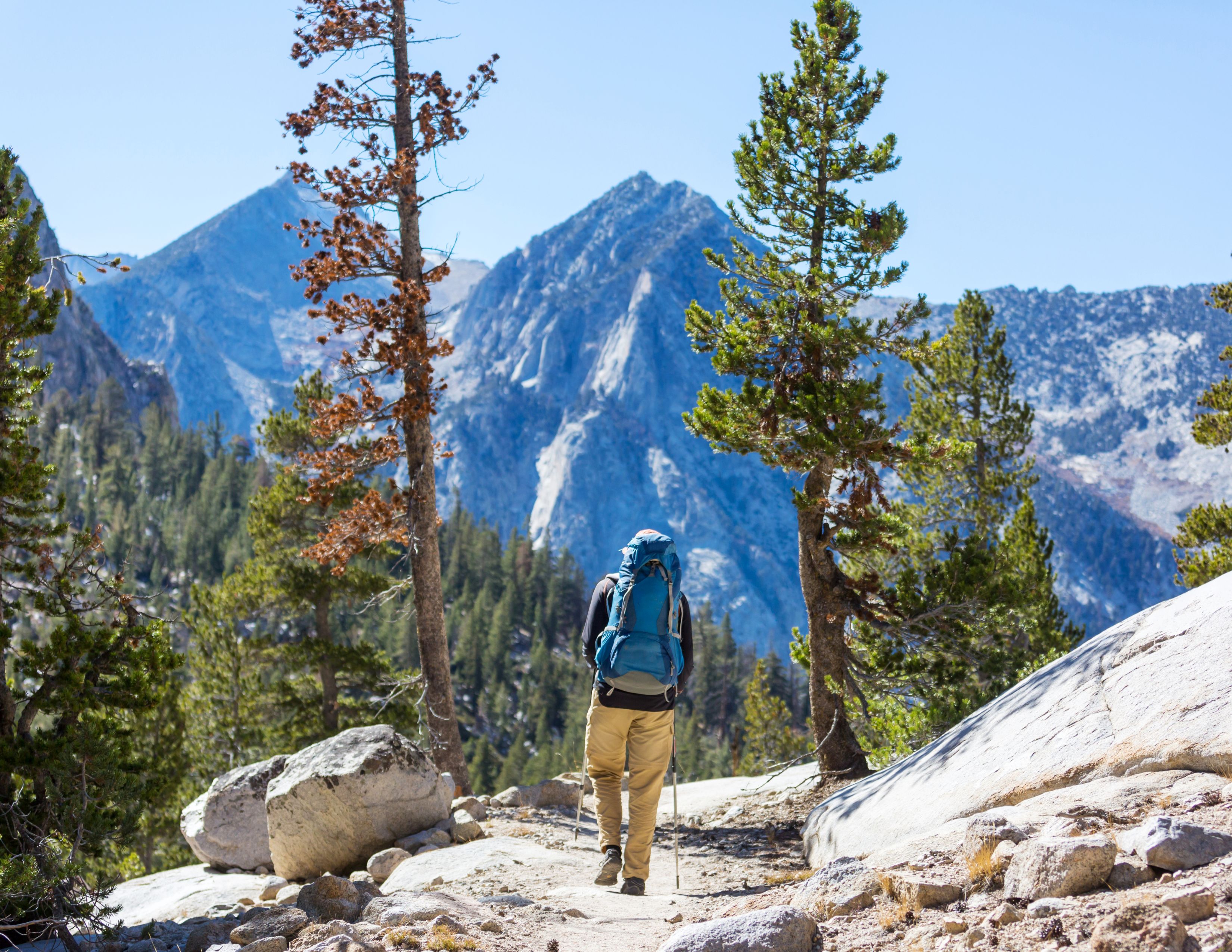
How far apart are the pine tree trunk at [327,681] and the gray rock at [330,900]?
559 inches

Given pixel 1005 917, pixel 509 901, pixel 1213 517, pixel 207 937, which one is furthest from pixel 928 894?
pixel 1213 517

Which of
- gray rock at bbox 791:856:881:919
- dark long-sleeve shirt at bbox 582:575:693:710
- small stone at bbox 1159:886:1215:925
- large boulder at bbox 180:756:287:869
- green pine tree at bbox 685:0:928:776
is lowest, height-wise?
large boulder at bbox 180:756:287:869

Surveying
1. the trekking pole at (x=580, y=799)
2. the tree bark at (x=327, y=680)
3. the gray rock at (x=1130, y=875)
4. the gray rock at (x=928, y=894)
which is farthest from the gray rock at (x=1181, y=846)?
the tree bark at (x=327, y=680)

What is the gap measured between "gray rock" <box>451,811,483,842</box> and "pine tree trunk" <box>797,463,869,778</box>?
4.12 meters

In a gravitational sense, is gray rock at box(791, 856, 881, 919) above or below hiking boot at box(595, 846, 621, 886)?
above

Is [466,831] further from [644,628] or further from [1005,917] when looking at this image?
[1005,917]

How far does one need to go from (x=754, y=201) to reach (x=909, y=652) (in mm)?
5840

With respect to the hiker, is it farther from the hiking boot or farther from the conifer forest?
the conifer forest

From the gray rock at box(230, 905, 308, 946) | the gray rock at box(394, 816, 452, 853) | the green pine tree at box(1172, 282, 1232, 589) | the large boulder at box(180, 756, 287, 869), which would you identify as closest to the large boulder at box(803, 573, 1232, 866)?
the gray rock at box(230, 905, 308, 946)

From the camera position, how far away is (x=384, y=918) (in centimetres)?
528

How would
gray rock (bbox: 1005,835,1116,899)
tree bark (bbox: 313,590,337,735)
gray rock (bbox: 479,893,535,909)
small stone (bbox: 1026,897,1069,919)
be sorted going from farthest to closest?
tree bark (bbox: 313,590,337,735) → gray rock (bbox: 479,893,535,909) → gray rock (bbox: 1005,835,1116,899) → small stone (bbox: 1026,897,1069,919)

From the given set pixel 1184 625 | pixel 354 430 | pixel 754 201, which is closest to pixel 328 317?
pixel 354 430

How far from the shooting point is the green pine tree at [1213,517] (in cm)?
1541

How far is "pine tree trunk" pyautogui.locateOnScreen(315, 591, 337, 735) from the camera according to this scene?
19.8 metres
